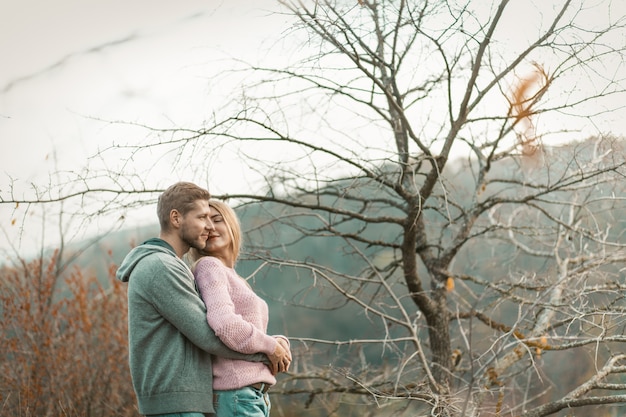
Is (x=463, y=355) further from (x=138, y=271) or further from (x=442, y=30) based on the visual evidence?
(x=138, y=271)

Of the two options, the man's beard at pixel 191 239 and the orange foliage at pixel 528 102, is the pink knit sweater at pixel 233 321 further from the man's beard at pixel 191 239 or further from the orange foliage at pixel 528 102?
the orange foliage at pixel 528 102

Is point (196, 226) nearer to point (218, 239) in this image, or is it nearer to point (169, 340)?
point (218, 239)

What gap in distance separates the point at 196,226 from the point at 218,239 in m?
0.10

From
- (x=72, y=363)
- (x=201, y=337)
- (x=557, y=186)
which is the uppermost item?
(x=557, y=186)

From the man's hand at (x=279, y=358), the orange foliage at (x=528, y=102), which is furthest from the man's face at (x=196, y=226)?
the orange foliage at (x=528, y=102)

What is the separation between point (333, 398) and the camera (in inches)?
231

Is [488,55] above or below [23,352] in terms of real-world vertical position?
above

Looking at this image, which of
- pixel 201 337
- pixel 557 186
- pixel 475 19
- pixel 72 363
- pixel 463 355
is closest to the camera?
pixel 201 337

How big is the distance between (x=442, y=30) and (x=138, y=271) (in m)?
2.60

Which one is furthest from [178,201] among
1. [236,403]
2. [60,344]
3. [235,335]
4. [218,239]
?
[60,344]

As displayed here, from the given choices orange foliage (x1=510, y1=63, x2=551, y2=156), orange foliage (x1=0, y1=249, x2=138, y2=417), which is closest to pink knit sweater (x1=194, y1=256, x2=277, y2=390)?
orange foliage (x1=510, y1=63, x2=551, y2=156)

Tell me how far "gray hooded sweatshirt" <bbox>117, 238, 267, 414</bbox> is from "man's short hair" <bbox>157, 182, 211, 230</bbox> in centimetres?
16

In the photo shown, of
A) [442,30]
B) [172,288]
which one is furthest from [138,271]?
[442,30]

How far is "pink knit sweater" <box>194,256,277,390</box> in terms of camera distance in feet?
6.35
